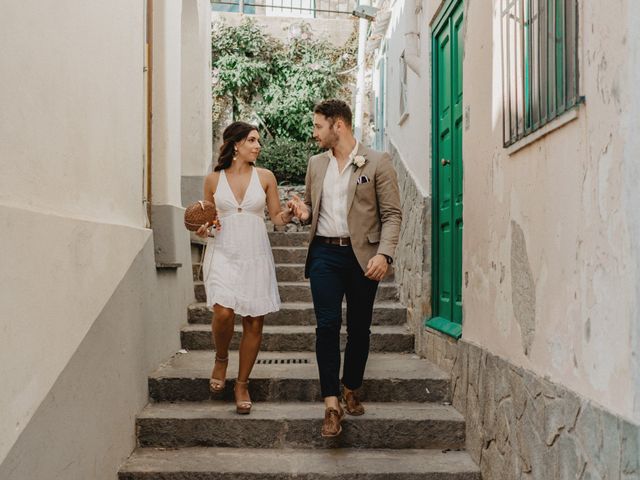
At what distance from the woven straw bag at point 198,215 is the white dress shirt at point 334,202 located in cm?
65

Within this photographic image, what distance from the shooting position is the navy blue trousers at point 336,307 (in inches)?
159

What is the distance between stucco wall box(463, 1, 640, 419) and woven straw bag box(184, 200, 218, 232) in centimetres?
157

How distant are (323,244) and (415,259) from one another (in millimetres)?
2024

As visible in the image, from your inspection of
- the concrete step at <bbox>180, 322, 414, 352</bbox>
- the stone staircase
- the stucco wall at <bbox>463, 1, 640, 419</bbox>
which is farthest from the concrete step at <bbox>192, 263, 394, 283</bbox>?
the stucco wall at <bbox>463, 1, 640, 419</bbox>

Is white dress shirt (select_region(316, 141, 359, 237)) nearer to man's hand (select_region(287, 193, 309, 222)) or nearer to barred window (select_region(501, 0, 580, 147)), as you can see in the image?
man's hand (select_region(287, 193, 309, 222))

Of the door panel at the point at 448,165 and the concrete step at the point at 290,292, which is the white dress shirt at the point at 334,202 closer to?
the door panel at the point at 448,165

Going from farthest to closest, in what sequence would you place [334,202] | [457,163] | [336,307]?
1. [457,163]
2. [334,202]
3. [336,307]

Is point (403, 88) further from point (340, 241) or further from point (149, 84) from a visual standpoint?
point (340, 241)

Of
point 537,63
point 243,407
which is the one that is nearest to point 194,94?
point 243,407

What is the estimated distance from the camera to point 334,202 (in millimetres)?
4180

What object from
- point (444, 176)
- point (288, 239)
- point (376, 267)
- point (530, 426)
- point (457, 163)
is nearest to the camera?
point (530, 426)

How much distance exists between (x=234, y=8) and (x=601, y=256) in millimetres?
12704

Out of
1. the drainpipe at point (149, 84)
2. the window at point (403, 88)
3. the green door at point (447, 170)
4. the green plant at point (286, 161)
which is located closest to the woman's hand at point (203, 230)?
the drainpipe at point (149, 84)

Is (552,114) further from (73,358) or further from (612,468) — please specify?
(73,358)
